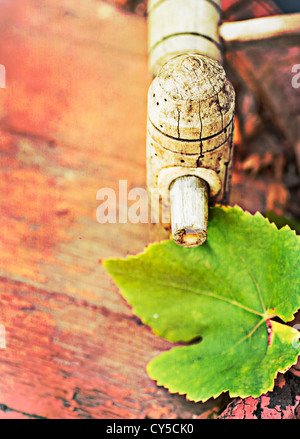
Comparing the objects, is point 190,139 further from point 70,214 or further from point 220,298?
point 70,214

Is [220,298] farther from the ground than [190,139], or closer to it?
closer to it

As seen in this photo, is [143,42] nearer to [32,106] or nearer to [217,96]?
[32,106]

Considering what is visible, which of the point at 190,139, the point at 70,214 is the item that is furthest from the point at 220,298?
the point at 70,214

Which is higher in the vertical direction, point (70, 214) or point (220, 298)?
point (70, 214)

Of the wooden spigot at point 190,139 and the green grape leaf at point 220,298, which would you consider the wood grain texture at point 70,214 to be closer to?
the green grape leaf at point 220,298

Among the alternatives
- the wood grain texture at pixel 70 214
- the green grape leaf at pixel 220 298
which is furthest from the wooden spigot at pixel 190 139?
the wood grain texture at pixel 70 214

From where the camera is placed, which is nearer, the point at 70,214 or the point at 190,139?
the point at 190,139
